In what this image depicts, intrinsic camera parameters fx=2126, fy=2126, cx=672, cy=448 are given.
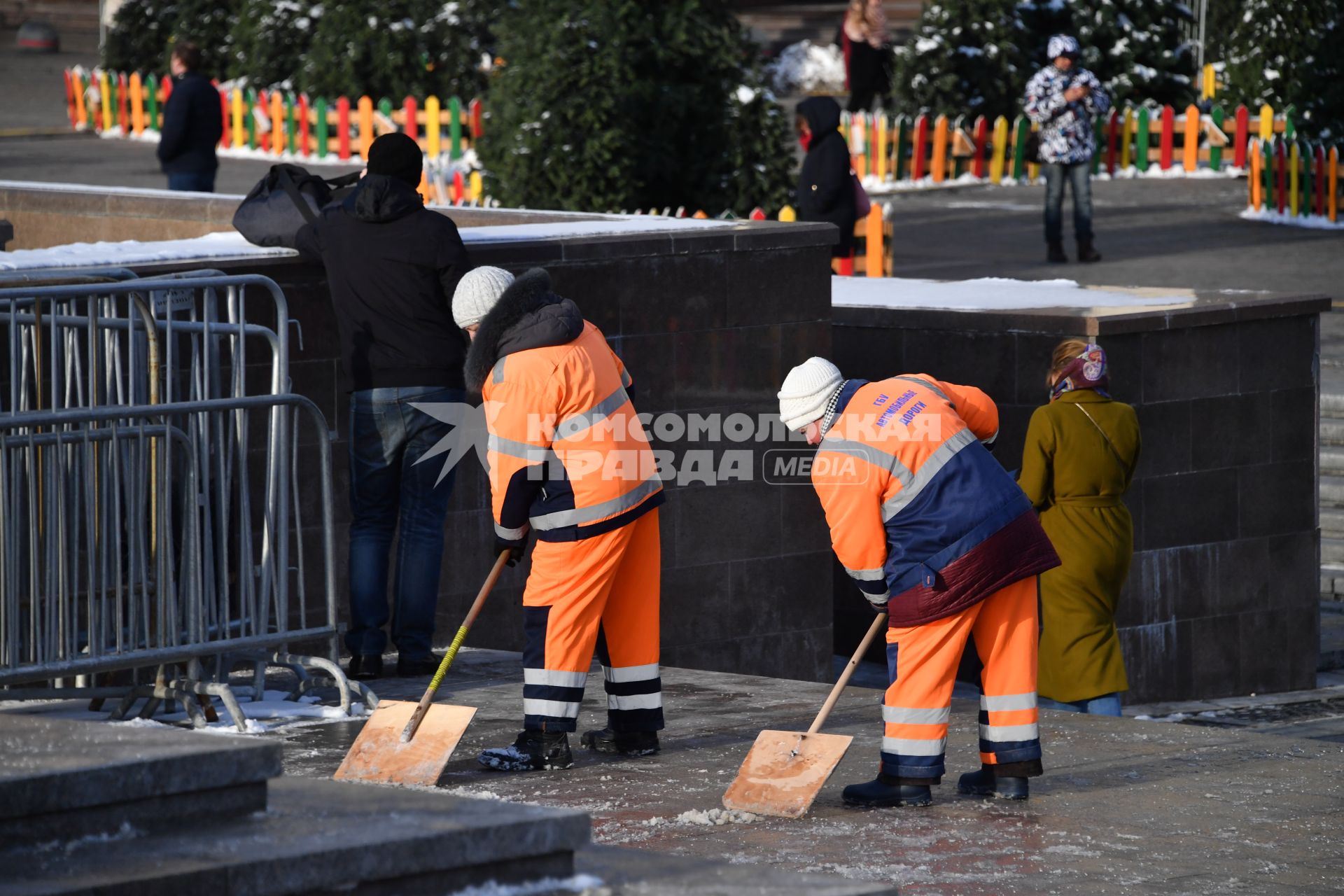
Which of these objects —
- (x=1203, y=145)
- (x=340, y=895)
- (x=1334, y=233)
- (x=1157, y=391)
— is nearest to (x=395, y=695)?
(x=340, y=895)

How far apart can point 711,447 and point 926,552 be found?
136 inches

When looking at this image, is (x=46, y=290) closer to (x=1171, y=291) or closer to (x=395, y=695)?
(x=395, y=695)

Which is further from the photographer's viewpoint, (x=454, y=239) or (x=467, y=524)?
(x=467, y=524)

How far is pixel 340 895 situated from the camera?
4477mm

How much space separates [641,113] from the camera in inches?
631

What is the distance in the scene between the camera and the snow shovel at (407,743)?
6586 mm

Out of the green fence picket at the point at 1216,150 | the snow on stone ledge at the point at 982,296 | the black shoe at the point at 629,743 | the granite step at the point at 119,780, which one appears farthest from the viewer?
the green fence picket at the point at 1216,150

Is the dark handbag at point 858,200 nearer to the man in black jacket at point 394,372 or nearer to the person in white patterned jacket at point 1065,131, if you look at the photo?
the person in white patterned jacket at point 1065,131

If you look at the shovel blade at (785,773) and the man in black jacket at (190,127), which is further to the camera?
the man in black jacket at (190,127)

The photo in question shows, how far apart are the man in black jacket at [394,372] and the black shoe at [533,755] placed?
1.49m

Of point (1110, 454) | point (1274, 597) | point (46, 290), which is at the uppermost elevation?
point (46, 290)

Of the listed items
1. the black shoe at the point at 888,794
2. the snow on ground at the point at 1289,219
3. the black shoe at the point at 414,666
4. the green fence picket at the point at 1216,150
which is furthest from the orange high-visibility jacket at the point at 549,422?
the green fence picket at the point at 1216,150

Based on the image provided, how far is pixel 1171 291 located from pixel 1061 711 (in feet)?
11.6

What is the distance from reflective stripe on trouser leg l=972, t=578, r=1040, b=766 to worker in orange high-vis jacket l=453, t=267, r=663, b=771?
1143mm
